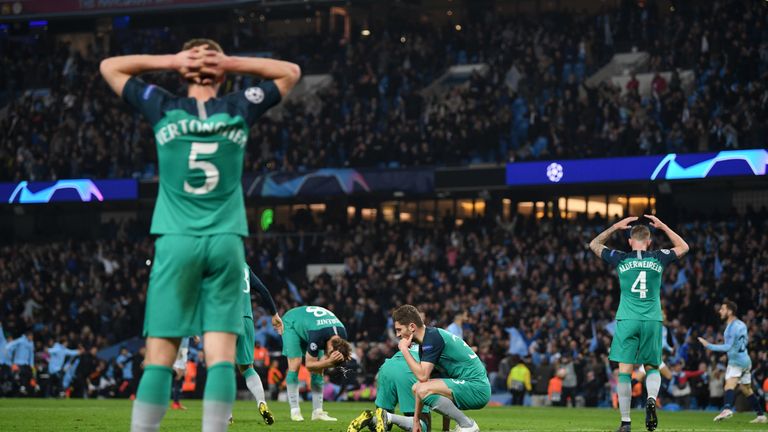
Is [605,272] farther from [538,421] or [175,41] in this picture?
[175,41]

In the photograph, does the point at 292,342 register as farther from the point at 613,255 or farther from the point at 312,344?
the point at 613,255

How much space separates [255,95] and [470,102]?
30.8 meters

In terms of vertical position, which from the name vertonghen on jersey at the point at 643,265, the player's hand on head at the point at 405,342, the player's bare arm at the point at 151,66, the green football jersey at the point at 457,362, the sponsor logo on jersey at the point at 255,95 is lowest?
the green football jersey at the point at 457,362

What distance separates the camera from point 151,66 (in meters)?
7.22

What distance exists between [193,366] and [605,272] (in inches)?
462

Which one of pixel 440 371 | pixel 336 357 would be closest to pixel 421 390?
pixel 440 371

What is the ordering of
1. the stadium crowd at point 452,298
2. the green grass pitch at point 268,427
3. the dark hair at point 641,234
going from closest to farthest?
the dark hair at point 641,234
the green grass pitch at point 268,427
the stadium crowd at point 452,298

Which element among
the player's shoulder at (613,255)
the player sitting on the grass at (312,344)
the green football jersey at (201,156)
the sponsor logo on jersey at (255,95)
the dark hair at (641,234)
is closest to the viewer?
the green football jersey at (201,156)

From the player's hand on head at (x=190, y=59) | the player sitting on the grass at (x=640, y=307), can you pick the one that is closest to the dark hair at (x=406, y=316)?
the player sitting on the grass at (x=640, y=307)

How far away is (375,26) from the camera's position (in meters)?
45.2

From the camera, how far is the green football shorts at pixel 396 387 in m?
12.7

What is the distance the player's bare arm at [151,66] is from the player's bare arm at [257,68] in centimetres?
7

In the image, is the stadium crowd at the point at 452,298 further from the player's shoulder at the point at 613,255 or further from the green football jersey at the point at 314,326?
the player's shoulder at the point at 613,255

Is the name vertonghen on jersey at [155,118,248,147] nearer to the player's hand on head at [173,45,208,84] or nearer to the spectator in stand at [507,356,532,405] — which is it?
the player's hand on head at [173,45,208,84]
